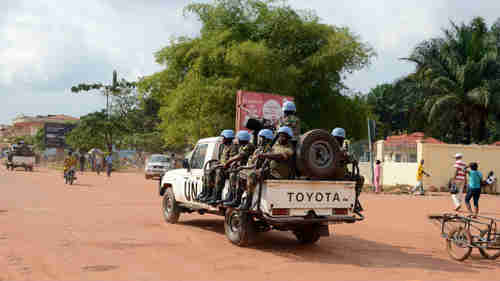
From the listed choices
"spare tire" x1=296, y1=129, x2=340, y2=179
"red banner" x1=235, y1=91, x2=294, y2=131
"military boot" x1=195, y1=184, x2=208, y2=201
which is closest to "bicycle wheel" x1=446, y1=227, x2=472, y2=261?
"spare tire" x1=296, y1=129, x2=340, y2=179

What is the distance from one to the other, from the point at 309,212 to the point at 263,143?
142cm

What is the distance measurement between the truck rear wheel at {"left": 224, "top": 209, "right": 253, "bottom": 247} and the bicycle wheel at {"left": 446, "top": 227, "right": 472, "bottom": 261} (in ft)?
11.1

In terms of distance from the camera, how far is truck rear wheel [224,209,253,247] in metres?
9.15

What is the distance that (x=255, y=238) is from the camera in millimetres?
9258

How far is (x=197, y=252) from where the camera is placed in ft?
28.8

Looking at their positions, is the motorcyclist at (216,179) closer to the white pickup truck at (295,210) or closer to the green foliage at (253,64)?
the white pickup truck at (295,210)

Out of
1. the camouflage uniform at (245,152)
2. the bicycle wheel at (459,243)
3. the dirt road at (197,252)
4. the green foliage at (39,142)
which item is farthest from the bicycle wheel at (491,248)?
the green foliage at (39,142)

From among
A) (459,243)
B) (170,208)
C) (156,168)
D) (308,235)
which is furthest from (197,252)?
(156,168)

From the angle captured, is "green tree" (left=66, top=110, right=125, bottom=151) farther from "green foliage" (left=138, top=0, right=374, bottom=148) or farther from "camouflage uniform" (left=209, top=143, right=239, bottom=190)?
"camouflage uniform" (left=209, top=143, right=239, bottom=190)

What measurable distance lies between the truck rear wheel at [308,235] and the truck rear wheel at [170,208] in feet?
10.8

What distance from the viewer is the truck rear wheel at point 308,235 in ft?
32.5

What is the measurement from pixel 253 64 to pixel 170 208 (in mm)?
15031

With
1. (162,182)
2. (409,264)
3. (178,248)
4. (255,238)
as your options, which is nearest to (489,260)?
(409,264)

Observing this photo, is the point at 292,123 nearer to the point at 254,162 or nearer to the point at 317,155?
the point at 317,155
